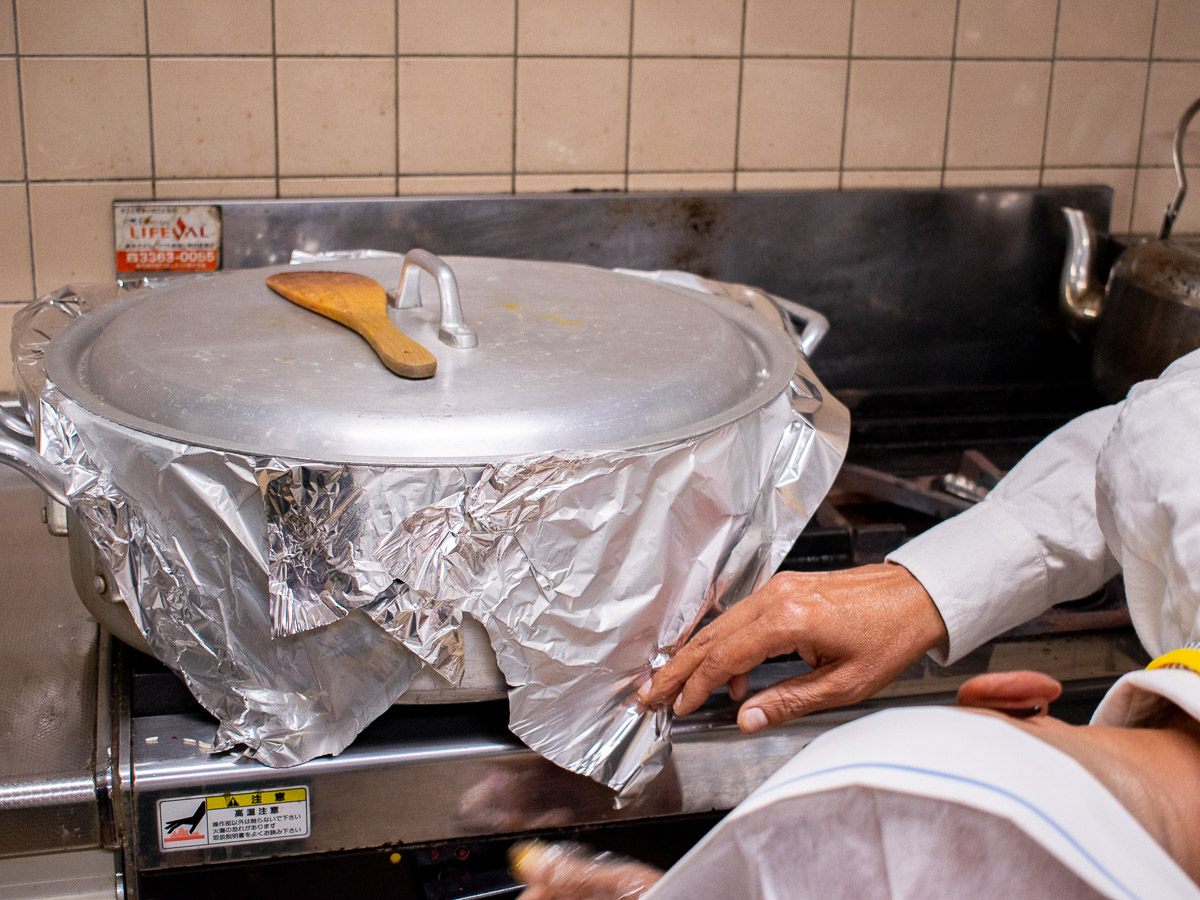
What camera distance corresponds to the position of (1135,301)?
4.31ft

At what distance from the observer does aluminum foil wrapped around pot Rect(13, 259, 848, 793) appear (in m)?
0.62

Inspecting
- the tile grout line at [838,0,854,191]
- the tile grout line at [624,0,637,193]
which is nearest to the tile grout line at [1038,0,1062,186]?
the tile grout line at [838,0,854,191]

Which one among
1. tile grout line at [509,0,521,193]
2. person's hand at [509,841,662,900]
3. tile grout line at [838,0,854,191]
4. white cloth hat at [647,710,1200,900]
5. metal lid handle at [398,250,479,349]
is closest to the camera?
white cloth hat at [647,710,1200,900]

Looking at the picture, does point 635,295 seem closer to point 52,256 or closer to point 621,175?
point 621,175

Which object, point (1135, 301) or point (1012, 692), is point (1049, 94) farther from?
point (1012, 692)

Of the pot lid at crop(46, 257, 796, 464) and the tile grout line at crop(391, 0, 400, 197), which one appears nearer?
the pot lid at crop(46, 257, 796, 464)

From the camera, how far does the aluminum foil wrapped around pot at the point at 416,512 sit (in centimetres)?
62

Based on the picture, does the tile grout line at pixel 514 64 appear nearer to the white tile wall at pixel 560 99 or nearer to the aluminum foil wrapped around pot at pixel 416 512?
the white tile wall at pixel 560 99

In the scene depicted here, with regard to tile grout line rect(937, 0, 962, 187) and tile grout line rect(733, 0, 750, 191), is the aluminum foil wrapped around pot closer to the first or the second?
tile grout line rect(733, 0, 750, 191)

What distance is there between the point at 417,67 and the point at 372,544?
2.76ft

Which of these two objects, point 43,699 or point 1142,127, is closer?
point 43,699

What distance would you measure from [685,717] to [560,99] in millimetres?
836

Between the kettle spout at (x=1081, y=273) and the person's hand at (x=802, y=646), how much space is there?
869 millimetres

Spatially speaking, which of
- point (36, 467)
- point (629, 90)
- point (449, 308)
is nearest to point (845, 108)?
point (629, 90)
